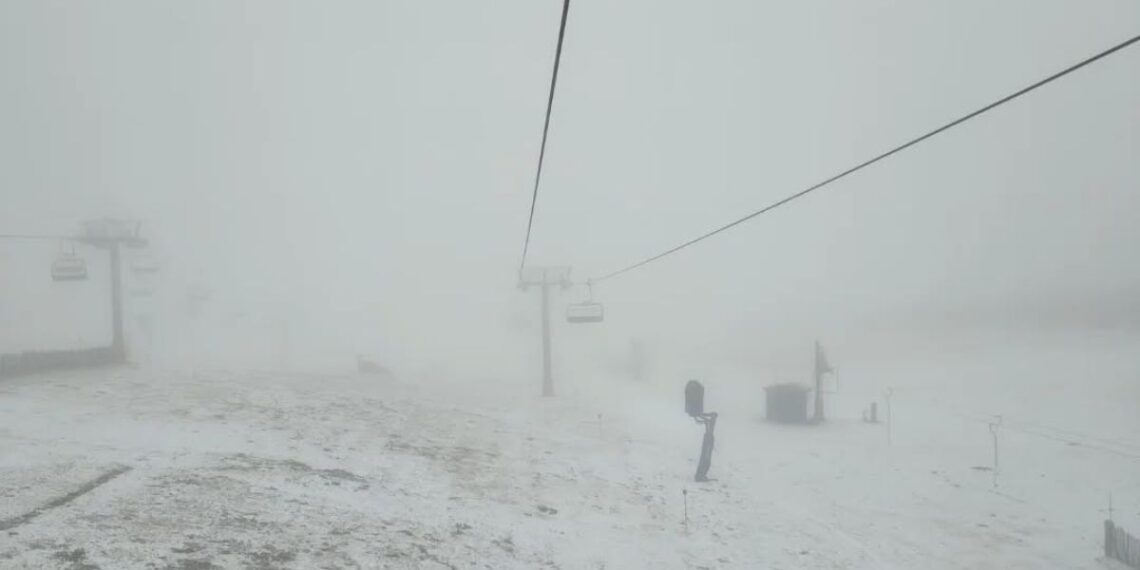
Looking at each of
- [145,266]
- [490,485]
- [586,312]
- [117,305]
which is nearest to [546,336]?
[586,312]

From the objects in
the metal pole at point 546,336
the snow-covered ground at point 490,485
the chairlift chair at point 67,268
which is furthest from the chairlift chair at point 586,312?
the chairlift chair at point 67,268

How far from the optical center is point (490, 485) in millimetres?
14852

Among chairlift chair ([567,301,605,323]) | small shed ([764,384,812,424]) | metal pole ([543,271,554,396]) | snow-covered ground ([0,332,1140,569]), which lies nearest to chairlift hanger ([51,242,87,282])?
snow-covered ground ([0,332,1140,569])

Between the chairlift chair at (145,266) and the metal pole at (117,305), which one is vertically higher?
the chairlift chair at (145,266)

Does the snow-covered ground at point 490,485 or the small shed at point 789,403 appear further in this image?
the small shed at point 789,403

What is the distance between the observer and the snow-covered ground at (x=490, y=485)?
31.8 ft

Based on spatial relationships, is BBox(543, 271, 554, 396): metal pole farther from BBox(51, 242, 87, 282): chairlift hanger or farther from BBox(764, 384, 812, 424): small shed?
BBox(51, 242, 87, 282): chairlift hanger

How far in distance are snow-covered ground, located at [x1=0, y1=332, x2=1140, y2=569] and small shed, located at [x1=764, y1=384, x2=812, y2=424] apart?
182 centimetres

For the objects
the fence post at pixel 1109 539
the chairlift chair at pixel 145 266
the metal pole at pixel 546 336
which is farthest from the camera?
the metal pole at pixel 546 336

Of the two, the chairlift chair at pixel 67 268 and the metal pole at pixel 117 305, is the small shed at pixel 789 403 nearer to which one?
the metal pole at pixel 117 305

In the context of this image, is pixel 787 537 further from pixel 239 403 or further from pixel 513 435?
pixel 239 403

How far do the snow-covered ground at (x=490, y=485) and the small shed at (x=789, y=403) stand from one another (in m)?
1.82

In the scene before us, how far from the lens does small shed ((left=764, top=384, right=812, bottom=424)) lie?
95.8 ft

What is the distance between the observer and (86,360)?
2583 cm
